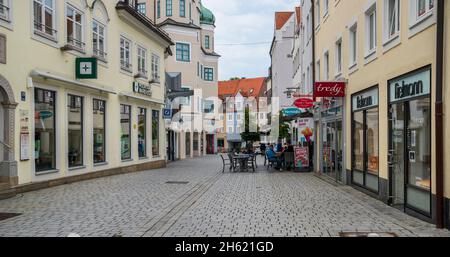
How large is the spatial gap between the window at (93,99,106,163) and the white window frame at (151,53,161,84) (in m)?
6.52

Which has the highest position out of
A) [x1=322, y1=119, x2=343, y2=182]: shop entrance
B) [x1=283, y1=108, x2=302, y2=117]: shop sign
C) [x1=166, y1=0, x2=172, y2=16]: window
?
[x1=166, y1=0, x2=172, y2=16]: window

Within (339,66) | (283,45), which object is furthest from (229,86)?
(339,66)

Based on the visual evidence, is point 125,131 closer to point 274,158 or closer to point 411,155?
point 274,158

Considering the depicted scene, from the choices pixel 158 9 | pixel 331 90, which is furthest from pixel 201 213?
pixel 158 9

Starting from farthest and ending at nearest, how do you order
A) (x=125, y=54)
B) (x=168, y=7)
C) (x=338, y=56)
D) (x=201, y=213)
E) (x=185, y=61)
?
(x=185, y=61) < (x=168, y=7) < (x=125, y=54) < (x=338, y=56) < (x=201, y=213)

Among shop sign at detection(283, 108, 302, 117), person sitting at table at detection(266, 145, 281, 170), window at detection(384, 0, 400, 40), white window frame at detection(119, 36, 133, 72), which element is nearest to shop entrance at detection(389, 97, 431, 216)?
window at detection(384, 0, 400, 40)

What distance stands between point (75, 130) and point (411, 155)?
37.5ft

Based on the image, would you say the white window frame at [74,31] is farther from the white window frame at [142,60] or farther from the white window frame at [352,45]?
the white window frame at [352,45]

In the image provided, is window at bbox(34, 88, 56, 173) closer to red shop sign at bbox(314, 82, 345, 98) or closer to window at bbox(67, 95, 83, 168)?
window at bbox(67, 95, 83, 168)

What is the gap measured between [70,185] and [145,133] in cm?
926

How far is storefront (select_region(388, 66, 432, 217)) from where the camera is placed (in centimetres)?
818

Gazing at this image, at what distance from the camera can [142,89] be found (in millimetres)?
22328

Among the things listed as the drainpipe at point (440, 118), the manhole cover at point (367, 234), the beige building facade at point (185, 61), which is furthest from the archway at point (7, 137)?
the beige building facade at point (185, 61)

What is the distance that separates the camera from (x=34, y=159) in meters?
12.9
